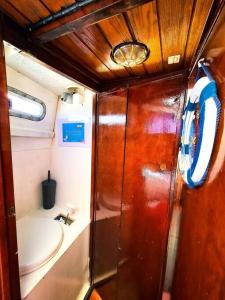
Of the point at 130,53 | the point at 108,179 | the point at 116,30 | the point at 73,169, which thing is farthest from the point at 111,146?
the point at 116,30

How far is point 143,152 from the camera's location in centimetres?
125

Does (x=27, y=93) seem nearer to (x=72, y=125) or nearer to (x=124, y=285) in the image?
(x=72, y=125)

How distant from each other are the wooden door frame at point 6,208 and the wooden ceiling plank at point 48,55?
0.08 metres

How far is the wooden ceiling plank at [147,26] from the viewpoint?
2.01ft

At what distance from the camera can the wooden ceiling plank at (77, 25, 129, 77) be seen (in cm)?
74

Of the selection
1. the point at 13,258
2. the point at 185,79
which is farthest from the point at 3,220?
the point at 185,79

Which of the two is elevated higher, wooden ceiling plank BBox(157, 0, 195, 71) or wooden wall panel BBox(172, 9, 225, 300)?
wooden ceiling plank BBox(157, 0, 195, 71)

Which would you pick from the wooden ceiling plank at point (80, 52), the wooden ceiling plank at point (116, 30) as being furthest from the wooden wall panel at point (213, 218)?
the wooden ceiling plank at point (80, 52)

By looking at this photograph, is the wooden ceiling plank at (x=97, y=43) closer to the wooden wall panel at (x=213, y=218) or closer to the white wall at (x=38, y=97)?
the wooden wall panel at (x=213, y=218)

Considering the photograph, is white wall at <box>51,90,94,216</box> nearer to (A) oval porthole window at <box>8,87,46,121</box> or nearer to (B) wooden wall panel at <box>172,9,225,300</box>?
(A) oval porthole window at <box>8,87,46,121</box>

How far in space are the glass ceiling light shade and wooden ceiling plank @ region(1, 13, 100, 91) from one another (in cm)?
32

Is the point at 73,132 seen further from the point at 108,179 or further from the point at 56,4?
the point at 56,4

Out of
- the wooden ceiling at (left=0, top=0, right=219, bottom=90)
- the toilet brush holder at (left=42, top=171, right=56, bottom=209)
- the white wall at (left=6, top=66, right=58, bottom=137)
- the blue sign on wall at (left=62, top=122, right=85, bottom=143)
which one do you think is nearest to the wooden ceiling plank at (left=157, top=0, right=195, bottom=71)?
the wooden ceiling at (left=0, top=0, right=219, bottom=90)

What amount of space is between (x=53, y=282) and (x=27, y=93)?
1685 millimetres
